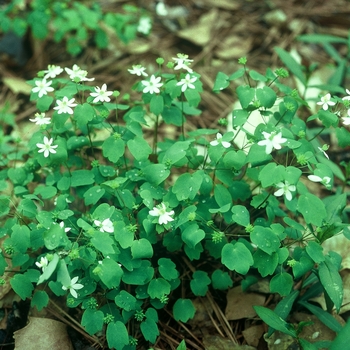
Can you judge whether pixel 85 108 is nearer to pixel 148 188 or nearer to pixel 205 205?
pixel 148 188

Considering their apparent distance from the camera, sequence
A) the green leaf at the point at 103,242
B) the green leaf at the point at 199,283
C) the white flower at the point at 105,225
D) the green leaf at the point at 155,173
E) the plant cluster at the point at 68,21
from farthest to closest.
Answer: the plant cluster at the point at 68,21, the green leaf at the point at 199,283, the green leaf at the point at 155,173, the white flower at the point at 105,225, the green leaf at the point at 103,242

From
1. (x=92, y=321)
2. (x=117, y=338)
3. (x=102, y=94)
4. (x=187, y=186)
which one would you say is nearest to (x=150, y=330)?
(x=117, y=338)

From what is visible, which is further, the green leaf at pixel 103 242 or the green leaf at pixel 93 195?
the green leaf at pixel 93 195

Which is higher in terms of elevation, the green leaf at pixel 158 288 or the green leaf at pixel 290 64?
the green leaf at pixel 290 64

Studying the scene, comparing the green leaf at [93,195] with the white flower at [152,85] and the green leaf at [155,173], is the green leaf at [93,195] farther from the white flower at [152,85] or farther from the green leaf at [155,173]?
the white flower at [152,85]

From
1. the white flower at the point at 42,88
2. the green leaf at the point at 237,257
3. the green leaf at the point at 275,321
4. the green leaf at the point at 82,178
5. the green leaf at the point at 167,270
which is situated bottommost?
the green leaf at the point at 275,321

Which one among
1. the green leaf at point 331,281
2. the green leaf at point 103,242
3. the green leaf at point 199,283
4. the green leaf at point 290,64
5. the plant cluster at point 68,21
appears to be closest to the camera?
the green leaf at point 103,242

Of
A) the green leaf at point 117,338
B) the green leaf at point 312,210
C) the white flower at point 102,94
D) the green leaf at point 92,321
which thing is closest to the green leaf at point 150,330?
the green leaf at point 117,338

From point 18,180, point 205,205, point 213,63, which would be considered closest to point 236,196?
point 205,205
